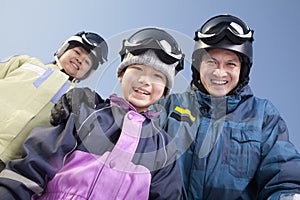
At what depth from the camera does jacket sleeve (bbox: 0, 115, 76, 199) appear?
1.24m

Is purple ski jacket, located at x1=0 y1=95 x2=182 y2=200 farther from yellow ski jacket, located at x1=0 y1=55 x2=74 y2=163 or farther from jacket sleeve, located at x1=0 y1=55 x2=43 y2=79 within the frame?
jacket sleeve, located at x1=0 y1=55 x2=43 y2=79

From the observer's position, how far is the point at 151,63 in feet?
5.09

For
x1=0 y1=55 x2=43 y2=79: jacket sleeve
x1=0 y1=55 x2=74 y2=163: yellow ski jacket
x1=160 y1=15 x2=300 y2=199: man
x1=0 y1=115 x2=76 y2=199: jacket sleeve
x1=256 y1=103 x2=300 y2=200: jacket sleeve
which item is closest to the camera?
x1=0 y1=115 x2=76 y2=199: jacket sleeve

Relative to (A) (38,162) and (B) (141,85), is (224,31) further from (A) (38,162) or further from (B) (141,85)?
(A) (38,162)

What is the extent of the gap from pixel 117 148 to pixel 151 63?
0.39 metres

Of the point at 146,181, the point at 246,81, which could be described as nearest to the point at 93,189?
the point at 146,181

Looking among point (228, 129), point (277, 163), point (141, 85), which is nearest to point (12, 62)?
point (141, 85)

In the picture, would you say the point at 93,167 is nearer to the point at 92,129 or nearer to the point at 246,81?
the point at 92,129

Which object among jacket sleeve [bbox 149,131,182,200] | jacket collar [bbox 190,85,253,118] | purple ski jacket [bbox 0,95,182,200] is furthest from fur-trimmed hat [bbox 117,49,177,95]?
jacket collar [bbox 190,85,253,118]

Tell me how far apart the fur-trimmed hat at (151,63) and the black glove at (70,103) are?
19 cm

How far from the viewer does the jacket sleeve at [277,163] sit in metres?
1.63

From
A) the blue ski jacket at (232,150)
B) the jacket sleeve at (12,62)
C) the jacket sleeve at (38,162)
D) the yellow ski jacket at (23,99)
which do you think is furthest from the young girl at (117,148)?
the jacket sleeve at (12,62)

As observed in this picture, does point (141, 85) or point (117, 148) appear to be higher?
point (141, 85)

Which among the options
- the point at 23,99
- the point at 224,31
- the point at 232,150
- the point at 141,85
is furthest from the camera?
the point at 224,31
